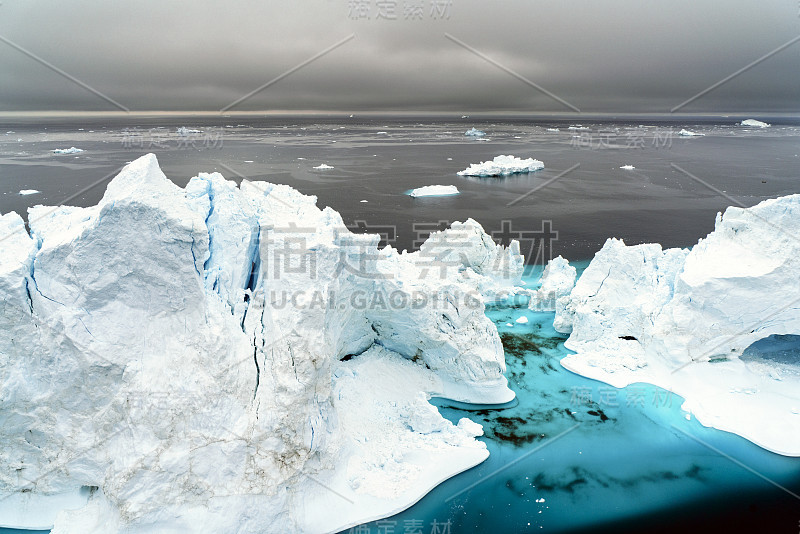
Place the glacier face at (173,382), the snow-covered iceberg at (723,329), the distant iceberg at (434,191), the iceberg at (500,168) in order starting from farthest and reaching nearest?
the iceberg at (500,168), the distant iceberg at (434,191), the snow-covered iceberg at (723,329), the glacier face at (173,382)

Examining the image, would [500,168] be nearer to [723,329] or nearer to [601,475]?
[723,329]

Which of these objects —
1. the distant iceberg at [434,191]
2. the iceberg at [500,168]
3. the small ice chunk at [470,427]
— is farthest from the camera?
the iceberg at [500,168]

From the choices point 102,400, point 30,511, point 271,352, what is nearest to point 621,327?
point 271,352

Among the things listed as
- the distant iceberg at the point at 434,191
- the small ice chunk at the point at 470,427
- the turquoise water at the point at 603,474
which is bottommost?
the turquoise water at the point at 603,474

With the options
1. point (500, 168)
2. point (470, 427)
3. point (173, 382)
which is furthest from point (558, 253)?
point (500, 168)

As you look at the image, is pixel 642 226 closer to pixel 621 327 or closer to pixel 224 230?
pixel 621 327

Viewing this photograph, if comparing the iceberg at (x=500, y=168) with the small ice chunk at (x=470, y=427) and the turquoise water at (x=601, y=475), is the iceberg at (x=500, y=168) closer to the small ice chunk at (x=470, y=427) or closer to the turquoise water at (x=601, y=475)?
the turquoise water at (x=601, y=475)

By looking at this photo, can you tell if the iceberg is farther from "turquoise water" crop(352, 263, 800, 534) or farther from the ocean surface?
"turquoise water" crop(352, 263, 800, 534)

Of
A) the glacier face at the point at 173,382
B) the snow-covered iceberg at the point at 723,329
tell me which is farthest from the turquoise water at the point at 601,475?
the glacier face at the point at 173,382

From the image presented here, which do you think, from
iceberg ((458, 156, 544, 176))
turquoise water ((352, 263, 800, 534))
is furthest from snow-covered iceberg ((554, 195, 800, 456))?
iceberg ((458, 156, 544, 176))
